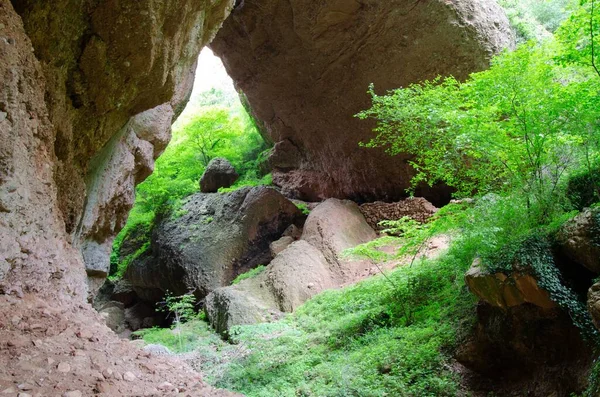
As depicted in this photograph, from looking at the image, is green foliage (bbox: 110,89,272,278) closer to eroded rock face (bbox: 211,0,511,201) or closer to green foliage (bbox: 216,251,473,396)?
eroded rock face (bbox: 211,0,511,201)

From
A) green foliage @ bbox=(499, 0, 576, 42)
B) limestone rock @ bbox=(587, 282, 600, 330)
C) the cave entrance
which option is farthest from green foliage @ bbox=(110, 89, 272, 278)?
limestone rock @ bbox=(587, 282, 600, 330)

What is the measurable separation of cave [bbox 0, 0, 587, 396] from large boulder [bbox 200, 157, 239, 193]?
5.81 metres

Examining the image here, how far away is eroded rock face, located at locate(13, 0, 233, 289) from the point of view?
16.9 feet

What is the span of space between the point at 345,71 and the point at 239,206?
6.38 m

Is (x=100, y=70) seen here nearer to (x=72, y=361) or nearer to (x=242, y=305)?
(x=72, y=361)

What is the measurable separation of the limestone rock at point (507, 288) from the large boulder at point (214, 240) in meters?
9.84

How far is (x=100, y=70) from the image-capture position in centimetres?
578

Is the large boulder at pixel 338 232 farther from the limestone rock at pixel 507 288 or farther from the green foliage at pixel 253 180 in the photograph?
the limestone rock at pixel 507 288

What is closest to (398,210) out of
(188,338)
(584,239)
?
(188,338)

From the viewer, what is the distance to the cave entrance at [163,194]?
17438mm

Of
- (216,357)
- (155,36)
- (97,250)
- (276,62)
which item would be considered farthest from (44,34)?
(276,62)

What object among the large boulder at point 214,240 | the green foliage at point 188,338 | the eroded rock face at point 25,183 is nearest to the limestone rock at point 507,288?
the eroded rock face at point 25,183

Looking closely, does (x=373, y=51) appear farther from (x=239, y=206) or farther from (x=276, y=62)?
(x=239, y=206)

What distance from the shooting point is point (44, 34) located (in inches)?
194
